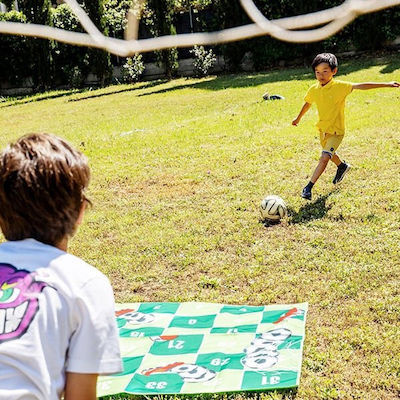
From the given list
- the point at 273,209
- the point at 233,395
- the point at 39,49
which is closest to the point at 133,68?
the point at 39,49

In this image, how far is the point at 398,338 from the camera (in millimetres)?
3209

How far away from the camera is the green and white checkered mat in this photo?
9.71ft

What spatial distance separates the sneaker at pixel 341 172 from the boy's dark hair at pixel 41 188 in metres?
4.90

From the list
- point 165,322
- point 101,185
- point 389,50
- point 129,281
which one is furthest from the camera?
point 389,50

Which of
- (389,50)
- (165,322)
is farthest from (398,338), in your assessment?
(389,50)

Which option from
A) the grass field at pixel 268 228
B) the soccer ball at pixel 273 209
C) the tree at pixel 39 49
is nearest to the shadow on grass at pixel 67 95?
the tree at pixel 39 49

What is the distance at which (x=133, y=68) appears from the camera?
21.0 metres

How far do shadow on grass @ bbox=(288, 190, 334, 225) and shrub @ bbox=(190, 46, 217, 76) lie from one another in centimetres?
1501

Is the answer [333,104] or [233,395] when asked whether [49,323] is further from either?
[333,104]

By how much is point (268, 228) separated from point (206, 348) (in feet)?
6.54

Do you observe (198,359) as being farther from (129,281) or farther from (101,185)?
(101,185)

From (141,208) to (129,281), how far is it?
1788 mm

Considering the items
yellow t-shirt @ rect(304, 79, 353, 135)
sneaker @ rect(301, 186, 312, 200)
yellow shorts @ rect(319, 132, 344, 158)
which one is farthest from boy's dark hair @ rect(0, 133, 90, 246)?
yellow t-shirt @ rect(304, 79, 353, 135)

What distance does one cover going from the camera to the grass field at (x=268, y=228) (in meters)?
3.29
